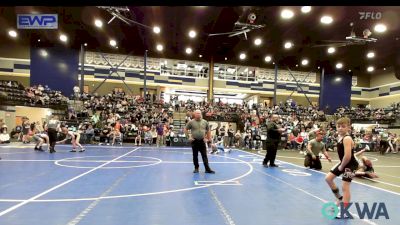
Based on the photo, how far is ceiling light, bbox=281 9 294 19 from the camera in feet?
54.5

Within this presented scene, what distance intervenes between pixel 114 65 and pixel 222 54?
1126 cm

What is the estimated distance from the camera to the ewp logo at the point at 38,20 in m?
7.79

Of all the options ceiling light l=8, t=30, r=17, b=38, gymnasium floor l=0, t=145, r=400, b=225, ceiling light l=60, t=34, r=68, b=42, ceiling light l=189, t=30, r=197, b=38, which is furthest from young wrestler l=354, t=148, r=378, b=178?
ceiling light l=8, t=30, r=17, b=38

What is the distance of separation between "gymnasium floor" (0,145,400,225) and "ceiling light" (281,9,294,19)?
11.1 m

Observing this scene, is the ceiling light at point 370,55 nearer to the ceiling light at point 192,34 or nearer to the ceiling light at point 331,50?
the ceiling light at point 331,50

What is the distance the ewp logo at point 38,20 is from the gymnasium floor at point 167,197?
363 centimetres

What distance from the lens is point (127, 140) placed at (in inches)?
836

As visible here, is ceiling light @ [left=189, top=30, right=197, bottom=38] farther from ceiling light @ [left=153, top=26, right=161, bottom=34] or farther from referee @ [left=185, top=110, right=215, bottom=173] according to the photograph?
referee @ [left=185, top=110, right=215, bottom=173]

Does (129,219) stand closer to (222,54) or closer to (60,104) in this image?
(60,104)

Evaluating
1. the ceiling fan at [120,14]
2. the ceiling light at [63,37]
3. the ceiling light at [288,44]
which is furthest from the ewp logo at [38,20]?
the ceiling light at [288,44]

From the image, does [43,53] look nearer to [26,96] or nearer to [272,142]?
[26,96]

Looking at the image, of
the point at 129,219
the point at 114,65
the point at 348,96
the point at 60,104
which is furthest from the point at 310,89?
the point at 129,219

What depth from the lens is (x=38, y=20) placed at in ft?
27.2

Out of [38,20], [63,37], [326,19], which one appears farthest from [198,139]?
[63,37]
